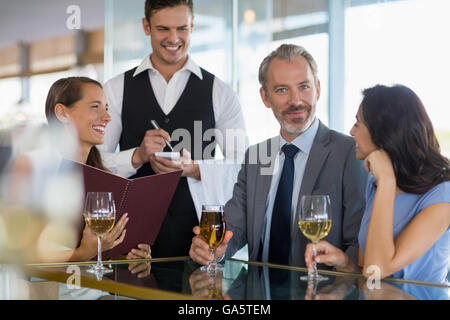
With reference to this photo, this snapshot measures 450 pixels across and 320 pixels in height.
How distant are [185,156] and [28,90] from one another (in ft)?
6.27

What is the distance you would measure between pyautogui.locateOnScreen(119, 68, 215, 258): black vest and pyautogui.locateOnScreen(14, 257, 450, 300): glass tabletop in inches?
40.5

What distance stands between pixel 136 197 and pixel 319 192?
0.63 m

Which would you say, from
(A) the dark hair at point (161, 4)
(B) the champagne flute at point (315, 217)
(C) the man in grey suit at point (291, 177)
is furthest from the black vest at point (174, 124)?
(B) the champagne flute at point (315, 217)

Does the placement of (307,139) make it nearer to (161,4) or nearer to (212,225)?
(212,225)

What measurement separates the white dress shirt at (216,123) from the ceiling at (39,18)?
1326 millimetres

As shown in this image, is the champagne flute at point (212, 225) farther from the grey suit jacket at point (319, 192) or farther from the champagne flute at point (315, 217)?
the grey suit jacket at point (319, 192)

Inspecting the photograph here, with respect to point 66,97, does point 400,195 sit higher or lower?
lower

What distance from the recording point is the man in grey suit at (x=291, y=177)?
6.86 ft

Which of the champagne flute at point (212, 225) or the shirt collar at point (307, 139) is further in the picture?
the shirt collar at point (307, 139)

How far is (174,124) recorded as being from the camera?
292cm

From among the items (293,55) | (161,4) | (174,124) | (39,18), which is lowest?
(174,124)

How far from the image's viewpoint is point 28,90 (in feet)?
13.6

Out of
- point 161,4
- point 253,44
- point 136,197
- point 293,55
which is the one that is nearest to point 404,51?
point 253,44
